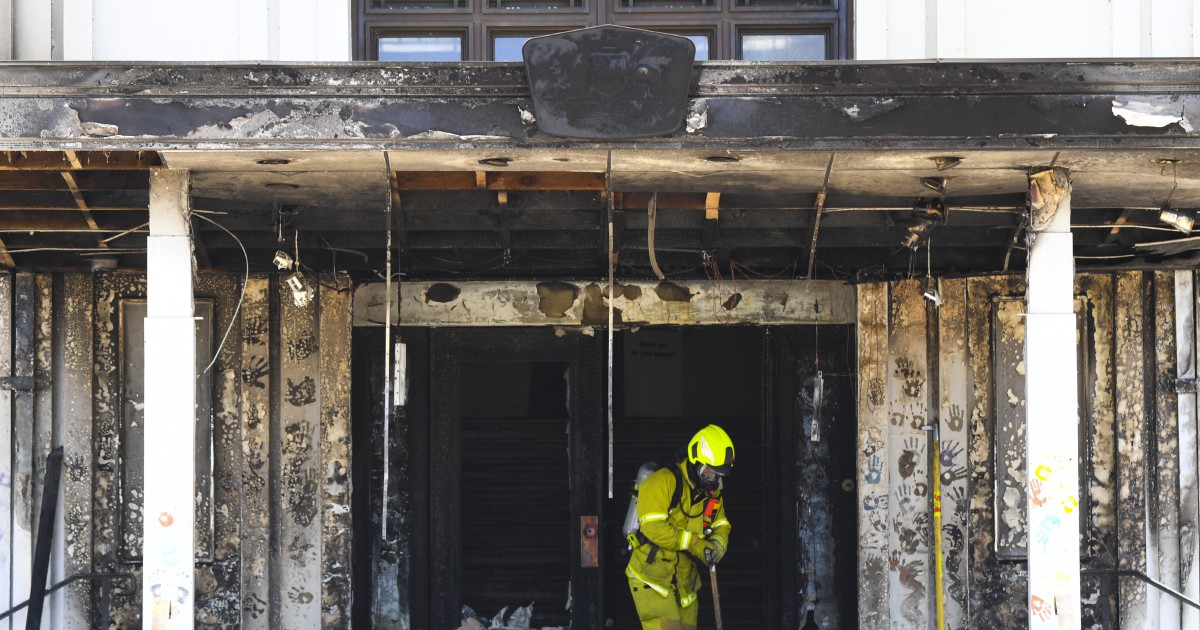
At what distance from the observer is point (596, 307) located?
28.9ft

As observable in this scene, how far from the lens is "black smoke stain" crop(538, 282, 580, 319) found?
346 inches

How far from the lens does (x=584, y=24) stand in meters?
8.12

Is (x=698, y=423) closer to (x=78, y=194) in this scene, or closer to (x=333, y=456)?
(x=333, y=456)

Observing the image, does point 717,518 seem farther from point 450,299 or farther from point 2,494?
point 2,494

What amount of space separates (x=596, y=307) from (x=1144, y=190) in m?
4.05

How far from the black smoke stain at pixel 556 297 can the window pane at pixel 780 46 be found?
7.46 ft

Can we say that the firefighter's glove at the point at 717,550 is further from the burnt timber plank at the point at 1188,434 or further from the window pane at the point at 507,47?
the window pane at the point at 507,47

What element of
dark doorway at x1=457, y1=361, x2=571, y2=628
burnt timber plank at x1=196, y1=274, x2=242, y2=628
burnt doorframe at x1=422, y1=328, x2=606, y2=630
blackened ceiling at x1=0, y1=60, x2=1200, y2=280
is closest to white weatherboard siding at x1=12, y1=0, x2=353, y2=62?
blackened ceiling at x1=0, y1=60, x2=1200, y2=280

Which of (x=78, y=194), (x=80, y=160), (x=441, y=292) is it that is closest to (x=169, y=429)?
(x=80, y=160)

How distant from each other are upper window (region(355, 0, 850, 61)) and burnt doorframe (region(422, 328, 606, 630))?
2271 millimetres

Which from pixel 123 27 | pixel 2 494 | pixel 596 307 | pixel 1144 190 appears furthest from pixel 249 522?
pixel 1144 190

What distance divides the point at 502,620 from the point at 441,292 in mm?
2756

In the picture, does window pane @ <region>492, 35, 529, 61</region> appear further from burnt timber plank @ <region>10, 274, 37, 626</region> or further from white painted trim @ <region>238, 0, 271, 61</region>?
burnt timber plank @ <region>10, 274, 37, 626</region>

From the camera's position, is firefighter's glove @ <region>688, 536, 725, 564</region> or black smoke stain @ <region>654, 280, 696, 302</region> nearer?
firefighter's glove @ <region>688, 536, 725, 564</region>
